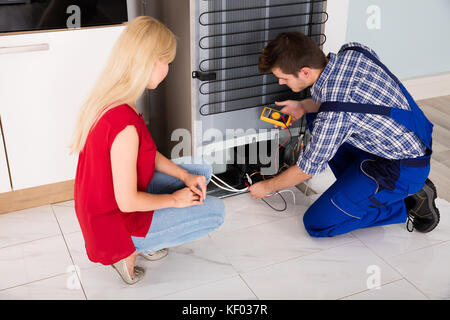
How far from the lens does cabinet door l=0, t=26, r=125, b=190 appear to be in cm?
198

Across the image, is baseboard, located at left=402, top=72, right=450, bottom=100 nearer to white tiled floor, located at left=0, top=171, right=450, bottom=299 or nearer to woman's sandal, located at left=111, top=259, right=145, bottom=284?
white tiled floor, located at left=0, top=171, right=450, bottom=299

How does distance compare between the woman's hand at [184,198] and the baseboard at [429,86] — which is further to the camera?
the baseboard at [429,86]

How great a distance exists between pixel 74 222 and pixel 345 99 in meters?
1.23

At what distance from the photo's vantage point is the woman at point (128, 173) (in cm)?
148

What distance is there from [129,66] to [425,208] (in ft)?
4.45

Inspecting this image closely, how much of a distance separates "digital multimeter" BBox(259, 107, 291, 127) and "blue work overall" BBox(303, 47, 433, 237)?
0.10m

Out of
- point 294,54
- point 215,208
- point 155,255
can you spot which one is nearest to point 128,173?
point 215,208

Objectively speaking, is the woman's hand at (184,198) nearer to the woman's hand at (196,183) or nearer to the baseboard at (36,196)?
the woman's hand at (196,183)

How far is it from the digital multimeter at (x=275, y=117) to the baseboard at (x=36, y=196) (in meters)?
0.91

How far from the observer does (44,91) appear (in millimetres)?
2059

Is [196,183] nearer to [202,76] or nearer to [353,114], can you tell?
[202,76]

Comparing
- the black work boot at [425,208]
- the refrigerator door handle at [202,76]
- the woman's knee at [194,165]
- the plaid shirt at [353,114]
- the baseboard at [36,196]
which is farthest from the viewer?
the baseboard at [36,196]

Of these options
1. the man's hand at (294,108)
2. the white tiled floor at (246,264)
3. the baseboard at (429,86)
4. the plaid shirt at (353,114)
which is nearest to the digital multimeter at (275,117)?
the man's hand at (294,108)

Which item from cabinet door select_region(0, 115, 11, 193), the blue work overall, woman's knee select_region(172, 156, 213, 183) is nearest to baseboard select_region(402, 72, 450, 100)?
the blue work overall
